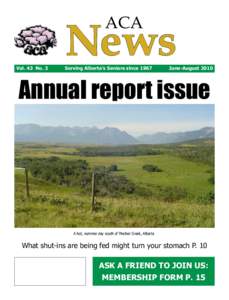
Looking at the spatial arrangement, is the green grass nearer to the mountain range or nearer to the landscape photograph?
the landscape photograph

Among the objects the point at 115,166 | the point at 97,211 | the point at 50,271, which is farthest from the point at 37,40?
the point at 50,271

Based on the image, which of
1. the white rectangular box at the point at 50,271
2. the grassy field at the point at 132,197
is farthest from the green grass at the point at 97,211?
the white rectangular box at the point at 50,271

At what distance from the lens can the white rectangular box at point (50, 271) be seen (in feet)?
40.7

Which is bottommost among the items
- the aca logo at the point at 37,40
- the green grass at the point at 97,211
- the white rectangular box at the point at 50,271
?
the white rectangular box at the point at 50,271

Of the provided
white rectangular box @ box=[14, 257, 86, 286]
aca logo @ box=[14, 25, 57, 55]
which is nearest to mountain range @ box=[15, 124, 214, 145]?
aca logo @ box=[14, 25, 57, 55]

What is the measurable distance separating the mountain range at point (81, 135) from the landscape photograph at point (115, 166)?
0.02 meters

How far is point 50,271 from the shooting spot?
12.4 meters

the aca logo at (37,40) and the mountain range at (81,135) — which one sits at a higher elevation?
the aca logo at (37,40)

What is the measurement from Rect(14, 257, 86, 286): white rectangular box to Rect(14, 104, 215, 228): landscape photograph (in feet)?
1.77

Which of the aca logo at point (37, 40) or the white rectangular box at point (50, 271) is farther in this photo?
the aca logo at point (37, 40)

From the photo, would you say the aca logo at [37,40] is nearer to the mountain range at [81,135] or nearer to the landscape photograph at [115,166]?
the landscape photograph at [115,166]

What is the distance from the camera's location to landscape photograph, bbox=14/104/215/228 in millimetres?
12578

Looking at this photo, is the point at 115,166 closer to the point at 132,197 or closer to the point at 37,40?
the point at 132,197
